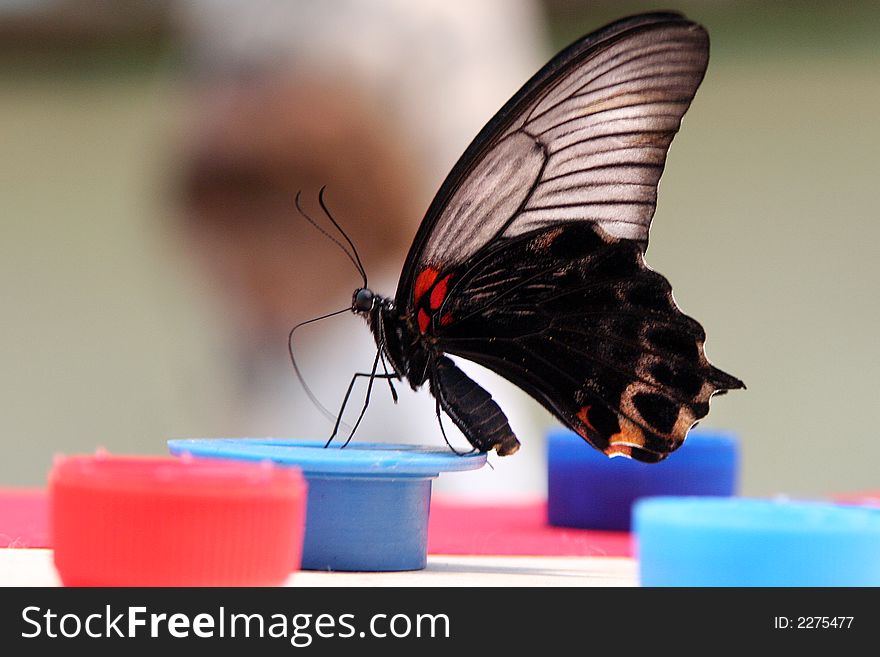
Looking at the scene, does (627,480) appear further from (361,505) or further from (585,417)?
(361,505)

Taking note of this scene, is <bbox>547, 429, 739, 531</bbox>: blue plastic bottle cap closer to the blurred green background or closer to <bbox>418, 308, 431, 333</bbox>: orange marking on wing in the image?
<bbox>418, 308, 431, 333</bbox>: orange marking on wing

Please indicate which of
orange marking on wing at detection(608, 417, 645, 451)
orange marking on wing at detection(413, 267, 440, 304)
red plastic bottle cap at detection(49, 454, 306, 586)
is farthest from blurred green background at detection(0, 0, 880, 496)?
red plastic bottle cap at detection(49, 454, 306, 586)

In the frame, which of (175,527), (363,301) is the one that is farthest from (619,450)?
(175,527)

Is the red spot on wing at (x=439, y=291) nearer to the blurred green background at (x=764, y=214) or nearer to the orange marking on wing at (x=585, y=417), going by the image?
the orange marking on wing at (x=585, y=417)

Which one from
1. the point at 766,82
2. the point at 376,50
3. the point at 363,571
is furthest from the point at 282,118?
the point at 766,82

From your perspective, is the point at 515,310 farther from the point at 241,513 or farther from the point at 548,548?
the point at 241,513

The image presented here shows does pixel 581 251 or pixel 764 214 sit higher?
pixel 764 214
